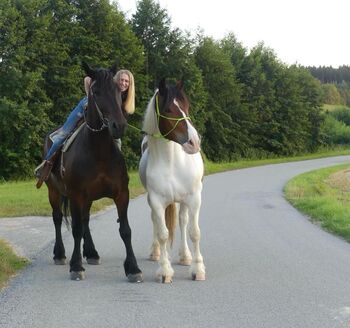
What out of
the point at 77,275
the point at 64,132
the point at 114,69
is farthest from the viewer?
the point at 64,132

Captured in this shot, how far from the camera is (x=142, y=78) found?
106 ft

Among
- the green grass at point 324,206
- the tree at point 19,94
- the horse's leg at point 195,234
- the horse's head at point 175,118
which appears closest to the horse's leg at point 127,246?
the horse's leg at point 195,234

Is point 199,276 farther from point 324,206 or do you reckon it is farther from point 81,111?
point 324,206

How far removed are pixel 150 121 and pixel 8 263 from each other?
274 cm

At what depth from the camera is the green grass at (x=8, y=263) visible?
21.4 ft

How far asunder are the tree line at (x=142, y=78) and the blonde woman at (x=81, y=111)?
7.26m

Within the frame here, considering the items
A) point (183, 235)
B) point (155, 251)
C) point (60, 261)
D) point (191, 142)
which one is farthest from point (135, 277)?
point (191, 142)

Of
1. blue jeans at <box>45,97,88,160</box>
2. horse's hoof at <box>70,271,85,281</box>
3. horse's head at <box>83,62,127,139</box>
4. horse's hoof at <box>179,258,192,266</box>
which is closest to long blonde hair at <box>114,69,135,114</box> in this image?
horse's head at <box>83,62,127,139</box>

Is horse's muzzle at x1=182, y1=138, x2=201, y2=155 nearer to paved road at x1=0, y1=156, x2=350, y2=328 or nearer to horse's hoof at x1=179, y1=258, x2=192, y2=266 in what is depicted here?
paved road at x1=0, y1=156, x2=350, y2=328

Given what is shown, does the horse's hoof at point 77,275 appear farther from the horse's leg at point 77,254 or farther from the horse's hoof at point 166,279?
the horse's hoof at point 166,279

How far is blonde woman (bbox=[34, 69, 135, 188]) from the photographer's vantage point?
6.32 meters

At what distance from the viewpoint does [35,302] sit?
5.47 metres

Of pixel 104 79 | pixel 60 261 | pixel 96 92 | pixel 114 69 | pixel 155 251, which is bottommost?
pixel 60 261

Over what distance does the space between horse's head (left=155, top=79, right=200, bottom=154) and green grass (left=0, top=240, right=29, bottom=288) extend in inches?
101
